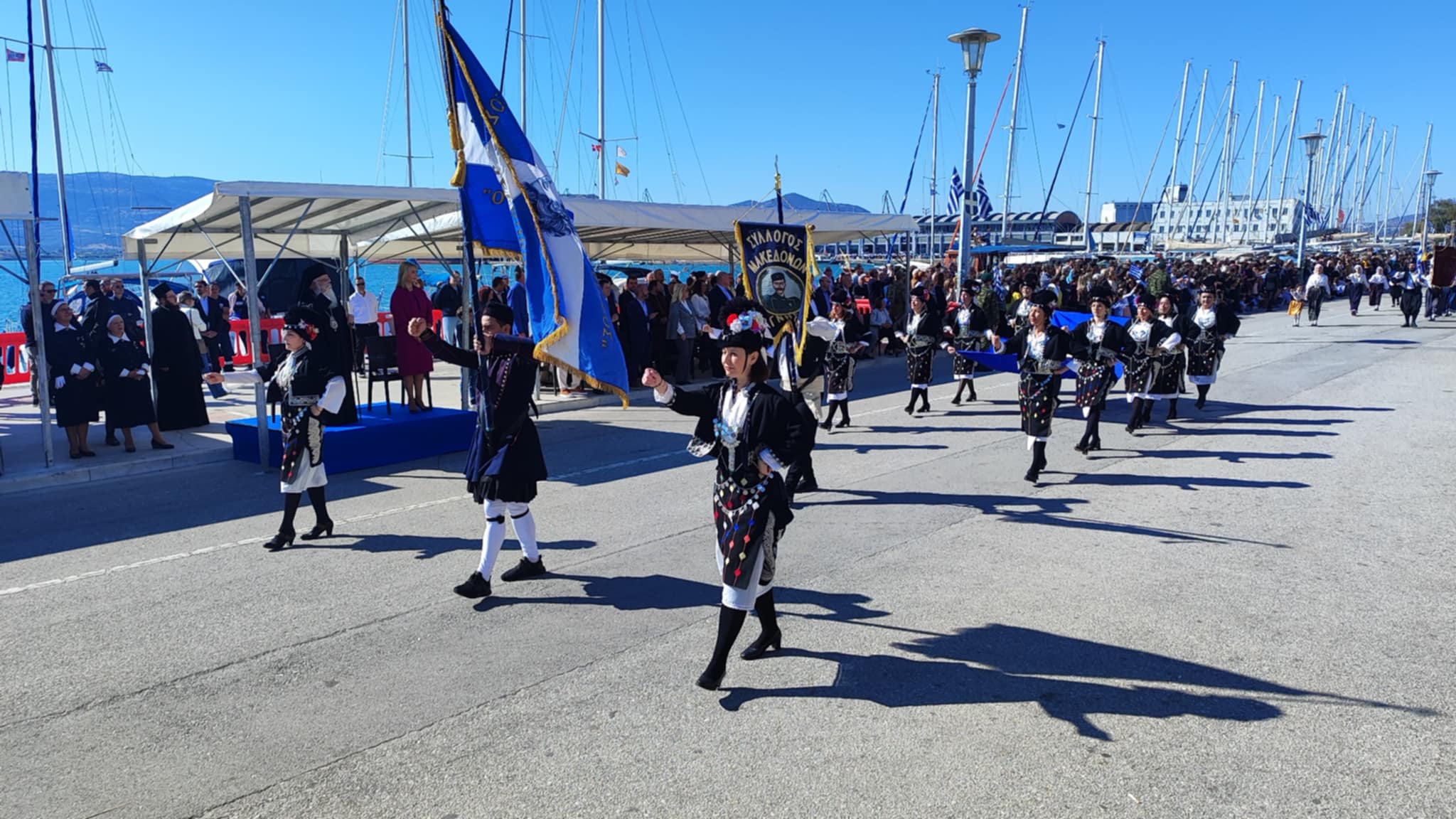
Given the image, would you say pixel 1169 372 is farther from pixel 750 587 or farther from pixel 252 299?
pixel 252 299

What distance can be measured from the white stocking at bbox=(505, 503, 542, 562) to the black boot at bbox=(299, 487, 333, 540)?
2077mm

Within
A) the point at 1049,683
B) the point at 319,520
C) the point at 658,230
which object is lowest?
the point at 1049,683

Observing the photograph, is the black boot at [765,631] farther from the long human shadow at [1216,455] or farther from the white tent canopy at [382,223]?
the white tent canopy at [382,223]

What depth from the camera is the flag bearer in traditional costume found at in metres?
7.12

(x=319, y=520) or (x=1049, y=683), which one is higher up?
(x=319, y=520)

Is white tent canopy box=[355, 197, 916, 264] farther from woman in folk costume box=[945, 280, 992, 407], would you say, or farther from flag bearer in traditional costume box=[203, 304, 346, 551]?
flag bearer in traditional costume box=[203, 304, 346, 551]

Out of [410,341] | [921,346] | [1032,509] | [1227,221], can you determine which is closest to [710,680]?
[1032,509]

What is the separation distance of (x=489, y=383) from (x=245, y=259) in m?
5.40

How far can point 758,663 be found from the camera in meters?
5.05

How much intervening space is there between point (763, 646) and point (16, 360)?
18456 millimetres

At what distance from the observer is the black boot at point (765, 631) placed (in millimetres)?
5055

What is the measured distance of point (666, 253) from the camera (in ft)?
80.9

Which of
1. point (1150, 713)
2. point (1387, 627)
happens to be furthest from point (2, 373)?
point (1387, 627)

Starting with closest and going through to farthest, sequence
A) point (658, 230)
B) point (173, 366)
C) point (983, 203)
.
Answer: point (173, 366) < point (658, 230) < point (983, 203)
